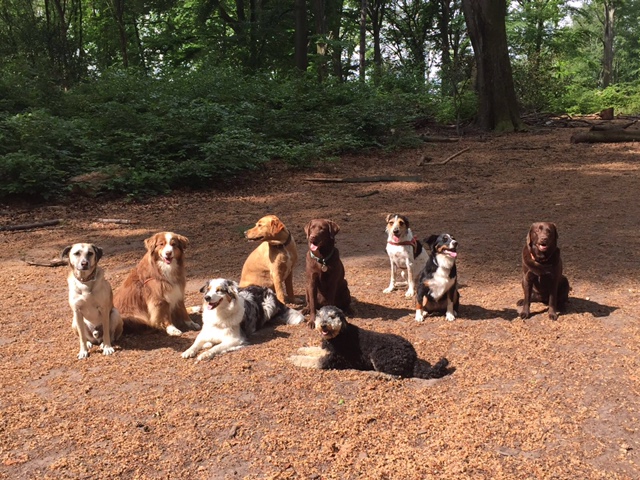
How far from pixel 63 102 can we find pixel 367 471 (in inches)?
696

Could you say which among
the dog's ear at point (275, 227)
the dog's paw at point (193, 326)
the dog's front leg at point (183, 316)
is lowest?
the dog's paw at point (193, 326)

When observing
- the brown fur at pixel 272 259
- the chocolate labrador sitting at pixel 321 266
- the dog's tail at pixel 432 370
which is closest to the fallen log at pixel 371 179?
the brown fur at pixel 272 259

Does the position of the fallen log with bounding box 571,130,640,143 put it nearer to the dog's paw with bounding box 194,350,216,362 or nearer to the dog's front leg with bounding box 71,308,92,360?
the dog's paw with bounding box 194,350,216,362

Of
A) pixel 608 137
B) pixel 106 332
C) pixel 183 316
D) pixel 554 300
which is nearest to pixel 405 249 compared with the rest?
pixel 554 300

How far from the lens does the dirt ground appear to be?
3412mm

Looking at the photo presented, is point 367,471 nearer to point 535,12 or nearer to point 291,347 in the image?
point 291,347

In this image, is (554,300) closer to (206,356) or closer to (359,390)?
(359,390)

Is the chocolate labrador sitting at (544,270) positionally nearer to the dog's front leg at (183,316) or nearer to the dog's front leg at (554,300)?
the dog's front leg at (554,300)

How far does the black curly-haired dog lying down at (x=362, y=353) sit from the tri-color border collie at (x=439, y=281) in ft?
3.70

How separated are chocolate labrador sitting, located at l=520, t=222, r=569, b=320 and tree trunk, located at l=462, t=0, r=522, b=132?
14682 mm

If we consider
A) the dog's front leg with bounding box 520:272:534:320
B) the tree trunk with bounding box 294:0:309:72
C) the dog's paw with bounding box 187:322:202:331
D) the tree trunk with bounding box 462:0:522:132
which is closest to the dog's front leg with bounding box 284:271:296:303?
the dog's paw with bounding box 187:322:202:331

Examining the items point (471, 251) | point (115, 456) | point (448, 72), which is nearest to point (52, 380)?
point (115, 456)

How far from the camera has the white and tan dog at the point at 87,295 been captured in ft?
16.3

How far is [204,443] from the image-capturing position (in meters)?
3.66
